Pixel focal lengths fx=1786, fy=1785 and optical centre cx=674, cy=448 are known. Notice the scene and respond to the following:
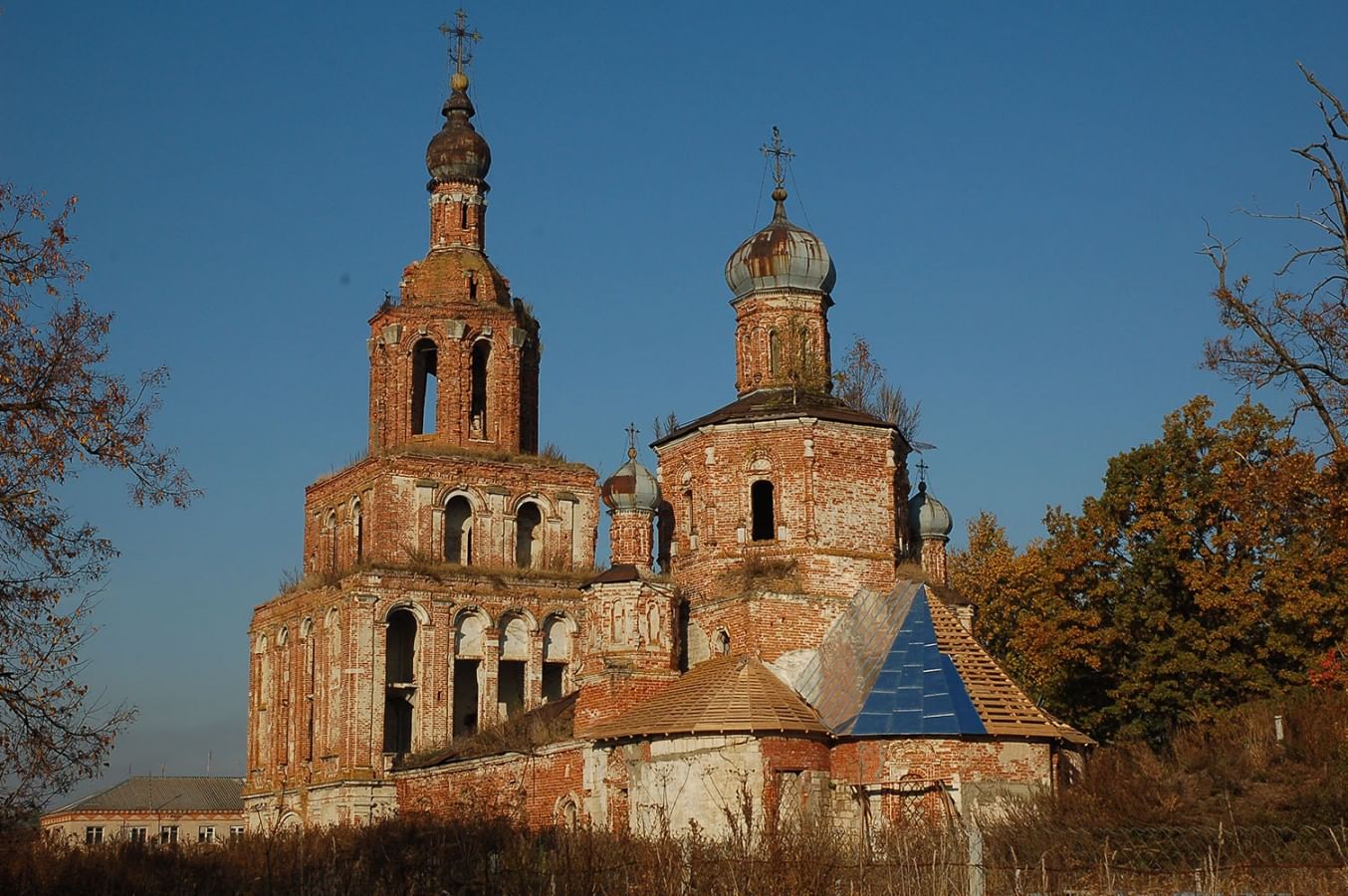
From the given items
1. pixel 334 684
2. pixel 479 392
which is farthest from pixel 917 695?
pixel 479 392

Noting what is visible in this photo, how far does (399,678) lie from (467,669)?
1350 mm

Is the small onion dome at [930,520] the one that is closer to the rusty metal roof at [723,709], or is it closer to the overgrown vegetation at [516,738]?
the rusty metal roof at [723,709]

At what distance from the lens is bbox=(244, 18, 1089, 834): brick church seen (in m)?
23.3

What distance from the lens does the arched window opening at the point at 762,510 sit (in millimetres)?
27172

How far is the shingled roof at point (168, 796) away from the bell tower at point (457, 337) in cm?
2524

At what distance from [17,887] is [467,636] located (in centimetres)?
1801

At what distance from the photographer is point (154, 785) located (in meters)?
61.2

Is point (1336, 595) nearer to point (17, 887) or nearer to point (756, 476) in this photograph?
point (756, 476)

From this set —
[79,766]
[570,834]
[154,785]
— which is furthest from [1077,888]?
[154,785]

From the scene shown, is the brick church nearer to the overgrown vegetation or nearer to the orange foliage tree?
the overgrown vegetation

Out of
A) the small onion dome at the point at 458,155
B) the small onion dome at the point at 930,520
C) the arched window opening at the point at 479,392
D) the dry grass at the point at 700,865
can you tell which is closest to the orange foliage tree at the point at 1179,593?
the small onion dome at the point at 930,520

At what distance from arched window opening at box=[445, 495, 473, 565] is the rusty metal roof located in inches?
411

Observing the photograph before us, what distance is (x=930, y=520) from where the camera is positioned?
2877 cm

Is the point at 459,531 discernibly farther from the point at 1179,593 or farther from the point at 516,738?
the point at 1179,593
